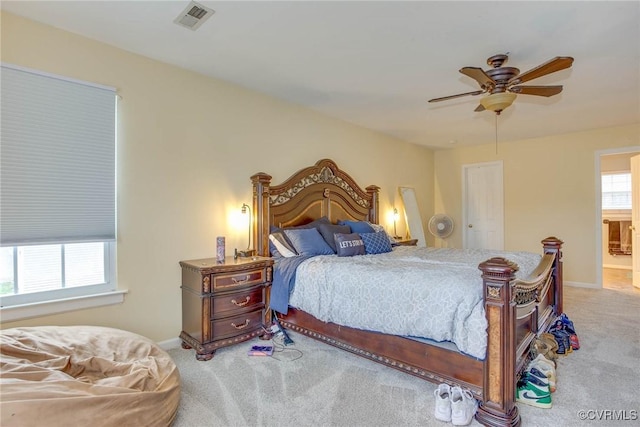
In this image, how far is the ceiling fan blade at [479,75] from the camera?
2291 millimetres

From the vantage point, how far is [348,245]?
3398mm

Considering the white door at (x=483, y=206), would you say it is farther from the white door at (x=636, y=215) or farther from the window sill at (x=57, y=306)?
the window sill at (x=57, y=306)

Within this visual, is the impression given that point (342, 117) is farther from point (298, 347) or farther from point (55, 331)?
point (55, 331)

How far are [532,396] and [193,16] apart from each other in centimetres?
324

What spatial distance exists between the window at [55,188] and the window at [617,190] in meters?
8.91

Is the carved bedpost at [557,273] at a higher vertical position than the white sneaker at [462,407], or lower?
higher

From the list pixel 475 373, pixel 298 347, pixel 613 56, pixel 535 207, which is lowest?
pixel 298 347

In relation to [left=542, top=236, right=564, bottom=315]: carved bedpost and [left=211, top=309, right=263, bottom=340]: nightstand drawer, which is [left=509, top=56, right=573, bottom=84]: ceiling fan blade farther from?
[left=211, top=309, right=263, bottom=340]: nightstand drawer

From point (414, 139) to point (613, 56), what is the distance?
3.16m

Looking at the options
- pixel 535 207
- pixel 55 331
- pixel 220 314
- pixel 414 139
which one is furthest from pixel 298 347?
pixel 535 207

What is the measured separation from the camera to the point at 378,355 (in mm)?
2404

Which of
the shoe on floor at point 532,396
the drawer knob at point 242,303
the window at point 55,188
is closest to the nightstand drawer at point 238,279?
the drawer knob at point 242,303

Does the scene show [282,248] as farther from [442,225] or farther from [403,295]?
[442,225]

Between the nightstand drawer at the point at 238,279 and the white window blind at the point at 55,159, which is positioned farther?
the nightstand drawer at the point at 238,279
